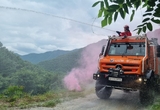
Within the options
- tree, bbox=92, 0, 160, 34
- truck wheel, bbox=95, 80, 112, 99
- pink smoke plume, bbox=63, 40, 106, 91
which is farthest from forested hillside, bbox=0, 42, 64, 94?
tree, bbox=92, 0, 160, 34

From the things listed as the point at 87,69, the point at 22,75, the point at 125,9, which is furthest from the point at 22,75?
the point at 125,9

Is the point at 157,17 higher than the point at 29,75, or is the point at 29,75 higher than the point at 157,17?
the point at 157,17

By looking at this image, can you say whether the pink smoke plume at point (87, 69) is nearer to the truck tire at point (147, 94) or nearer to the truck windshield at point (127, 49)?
the truck windshield at point (127, 49)

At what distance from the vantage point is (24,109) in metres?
6.97

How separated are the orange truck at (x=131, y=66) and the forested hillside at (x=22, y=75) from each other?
2247 centimetres

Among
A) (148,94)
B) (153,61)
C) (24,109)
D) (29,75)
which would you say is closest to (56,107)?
(24,109)

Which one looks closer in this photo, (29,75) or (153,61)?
(153,61)

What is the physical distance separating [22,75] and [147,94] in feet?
137

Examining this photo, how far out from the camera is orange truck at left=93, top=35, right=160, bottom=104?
750cm

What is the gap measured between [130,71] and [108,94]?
6.42ft

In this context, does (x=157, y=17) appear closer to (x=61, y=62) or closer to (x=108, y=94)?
(x=108, y=94)

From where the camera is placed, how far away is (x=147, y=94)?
7.54 meters

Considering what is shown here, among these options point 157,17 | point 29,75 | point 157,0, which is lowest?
point 29,75

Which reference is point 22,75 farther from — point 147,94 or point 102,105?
point 147,94
